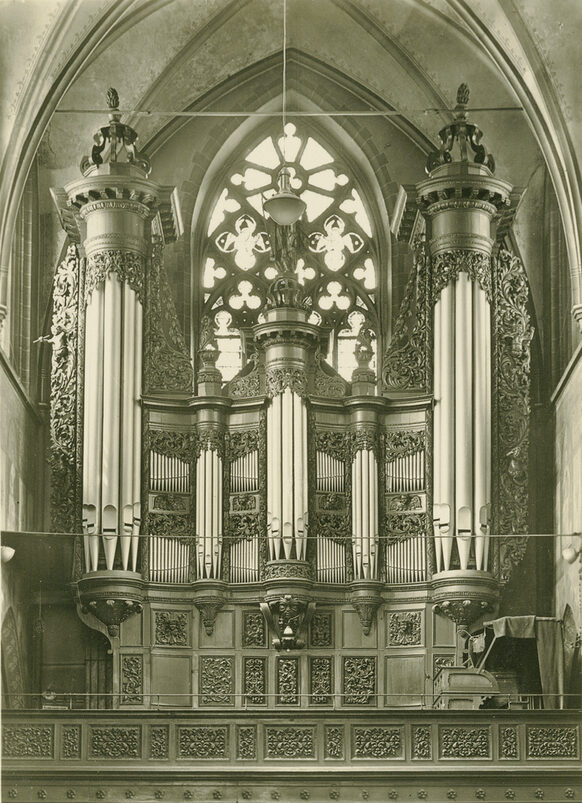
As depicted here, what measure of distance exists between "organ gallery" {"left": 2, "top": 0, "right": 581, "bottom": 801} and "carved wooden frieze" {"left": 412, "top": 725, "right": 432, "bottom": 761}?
0.11 feet

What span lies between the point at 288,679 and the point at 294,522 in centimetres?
203

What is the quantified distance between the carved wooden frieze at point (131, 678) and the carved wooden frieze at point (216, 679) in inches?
32.8

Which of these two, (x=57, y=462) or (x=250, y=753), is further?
(x=57, y=462)

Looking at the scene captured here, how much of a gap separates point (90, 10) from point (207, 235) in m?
5.01

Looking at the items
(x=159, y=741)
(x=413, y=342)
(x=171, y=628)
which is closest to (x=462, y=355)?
(x=413, y=342)

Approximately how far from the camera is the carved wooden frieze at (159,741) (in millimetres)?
23234

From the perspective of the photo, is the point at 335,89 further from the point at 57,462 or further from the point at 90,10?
the point at 57,462

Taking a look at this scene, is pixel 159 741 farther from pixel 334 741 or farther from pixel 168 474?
pixel 168 474

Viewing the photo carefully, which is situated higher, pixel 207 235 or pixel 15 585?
pixel 207 235

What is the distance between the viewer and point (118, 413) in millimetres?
25641

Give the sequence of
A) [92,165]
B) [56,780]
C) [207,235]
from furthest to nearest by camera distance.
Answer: [207,235], [92,165], [56,780]

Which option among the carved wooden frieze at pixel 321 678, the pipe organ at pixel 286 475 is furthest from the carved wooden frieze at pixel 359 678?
the carved wooden frieze at pixel 321 678

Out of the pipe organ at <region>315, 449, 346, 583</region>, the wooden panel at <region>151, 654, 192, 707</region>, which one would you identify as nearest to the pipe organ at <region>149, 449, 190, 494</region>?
the pipe organ at <region>315, 449, 346, 583</region>

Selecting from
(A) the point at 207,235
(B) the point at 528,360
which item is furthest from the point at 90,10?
(B) the point at 528,360
